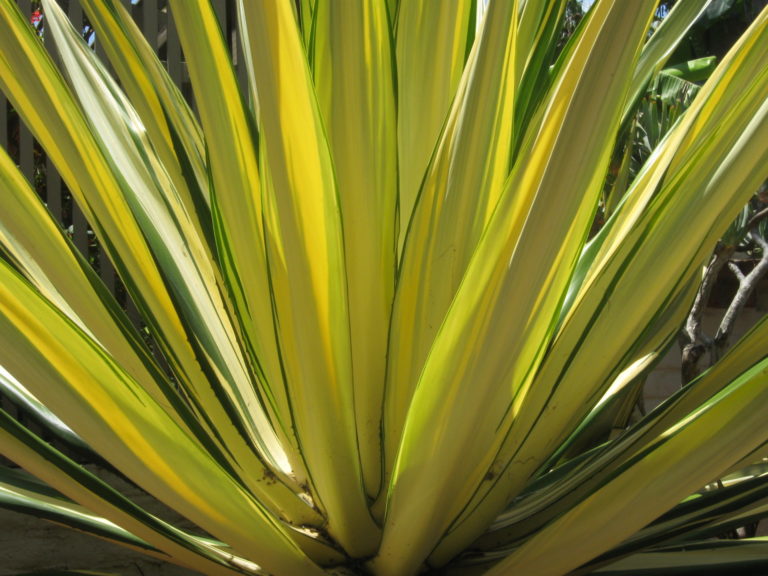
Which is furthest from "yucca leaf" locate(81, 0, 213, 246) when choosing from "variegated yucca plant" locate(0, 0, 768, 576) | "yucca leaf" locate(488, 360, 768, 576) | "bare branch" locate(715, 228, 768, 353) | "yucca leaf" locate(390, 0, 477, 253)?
"bare branch" locate(715, 228, 768, 353)

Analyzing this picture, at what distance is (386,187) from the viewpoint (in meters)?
0.54

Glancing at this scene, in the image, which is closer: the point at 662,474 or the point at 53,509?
the point at 662,474

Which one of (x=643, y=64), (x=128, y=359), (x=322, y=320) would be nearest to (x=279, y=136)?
(x=322, y=320)

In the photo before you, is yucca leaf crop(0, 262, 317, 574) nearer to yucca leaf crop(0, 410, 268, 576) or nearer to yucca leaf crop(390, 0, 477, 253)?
yucca leaf crop(0, 410, 268, 576)

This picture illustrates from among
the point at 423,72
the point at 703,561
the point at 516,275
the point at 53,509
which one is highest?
the point at 423,72

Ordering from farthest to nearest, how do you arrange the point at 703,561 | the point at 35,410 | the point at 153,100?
1. the point at 153,100
2. the point at 35,410
3. the point at 703,561

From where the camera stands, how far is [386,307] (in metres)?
0.55

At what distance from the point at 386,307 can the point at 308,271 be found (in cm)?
13

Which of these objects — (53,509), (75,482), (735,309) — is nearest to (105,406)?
(75,482)

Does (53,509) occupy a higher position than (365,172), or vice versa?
(365,172)

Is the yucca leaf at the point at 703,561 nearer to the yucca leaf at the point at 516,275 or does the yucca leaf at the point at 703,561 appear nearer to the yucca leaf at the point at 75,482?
the yucca leaf at the point at 516,275

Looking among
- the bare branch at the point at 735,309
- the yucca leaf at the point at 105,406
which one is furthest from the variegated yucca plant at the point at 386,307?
the bare branch at the point at 735,309

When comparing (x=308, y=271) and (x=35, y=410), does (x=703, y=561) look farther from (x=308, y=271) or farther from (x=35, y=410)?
(x=35, y=410)

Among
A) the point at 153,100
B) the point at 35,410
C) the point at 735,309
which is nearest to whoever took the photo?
the point at 35,410
